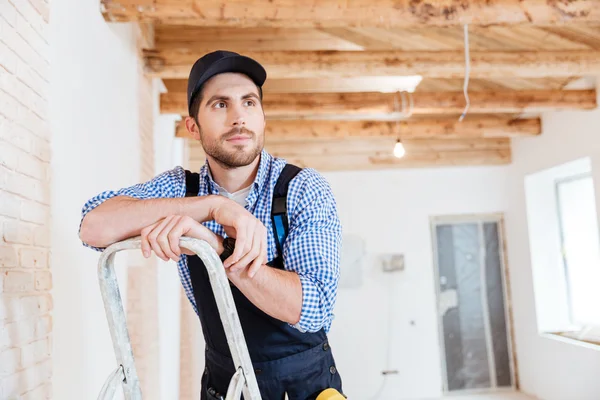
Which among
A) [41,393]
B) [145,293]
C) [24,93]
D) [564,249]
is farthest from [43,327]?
[564,249]

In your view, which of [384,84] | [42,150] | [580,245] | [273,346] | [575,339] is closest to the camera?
[273,346]

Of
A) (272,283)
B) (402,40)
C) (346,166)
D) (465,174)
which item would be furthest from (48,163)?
(465,174)

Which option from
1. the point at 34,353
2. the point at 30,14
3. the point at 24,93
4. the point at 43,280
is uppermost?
the point at 30,14

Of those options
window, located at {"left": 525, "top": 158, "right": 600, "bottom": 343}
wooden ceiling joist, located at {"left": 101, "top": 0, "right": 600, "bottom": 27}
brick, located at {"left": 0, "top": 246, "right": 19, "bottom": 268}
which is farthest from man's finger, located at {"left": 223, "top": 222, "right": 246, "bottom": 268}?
window, located at {"left": 525, "top": 158, "right": 600, "bottom": 343}

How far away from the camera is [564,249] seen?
20.2 ft

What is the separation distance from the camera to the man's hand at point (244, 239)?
1049mm

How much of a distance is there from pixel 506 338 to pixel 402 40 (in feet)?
12.8

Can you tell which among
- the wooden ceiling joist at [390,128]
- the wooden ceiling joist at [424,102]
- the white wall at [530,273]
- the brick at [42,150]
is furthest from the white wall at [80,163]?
the white wall at [530,273]

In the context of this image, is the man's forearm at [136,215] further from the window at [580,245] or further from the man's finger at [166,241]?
the window at [580,245]

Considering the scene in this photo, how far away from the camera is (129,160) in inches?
127

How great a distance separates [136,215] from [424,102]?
406 centimetres

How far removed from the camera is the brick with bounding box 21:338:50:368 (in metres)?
1.68

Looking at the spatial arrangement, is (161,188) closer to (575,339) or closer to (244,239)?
(244,239)

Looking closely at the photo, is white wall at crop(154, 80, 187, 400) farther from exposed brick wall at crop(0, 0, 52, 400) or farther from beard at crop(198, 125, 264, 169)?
beard at crop(198, 125, 264, 169)
